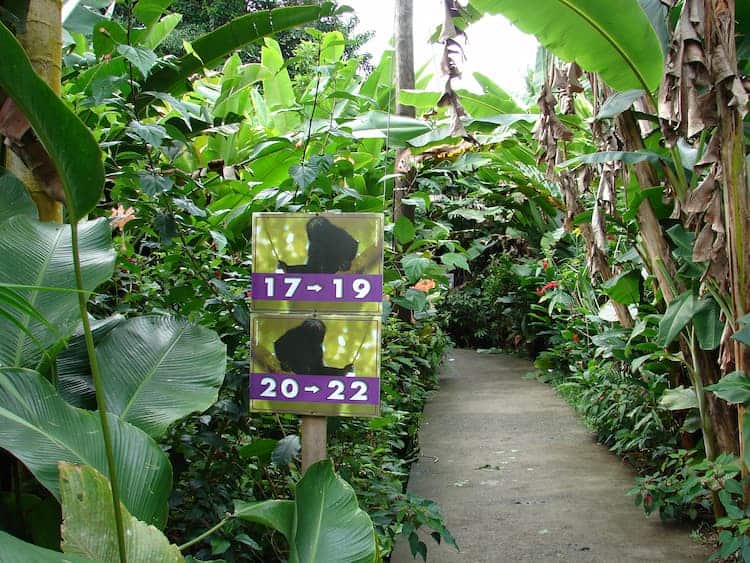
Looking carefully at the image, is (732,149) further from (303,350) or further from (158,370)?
(158,370)

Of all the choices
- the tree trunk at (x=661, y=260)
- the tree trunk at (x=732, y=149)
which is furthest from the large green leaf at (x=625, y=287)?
the tree trunk at (x=732, y=149)

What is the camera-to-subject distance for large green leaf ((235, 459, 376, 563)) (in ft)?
6.02

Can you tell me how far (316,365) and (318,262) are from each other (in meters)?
0.34

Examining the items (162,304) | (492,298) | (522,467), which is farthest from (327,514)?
(492,298)

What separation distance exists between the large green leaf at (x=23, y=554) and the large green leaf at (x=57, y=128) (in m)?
0.61

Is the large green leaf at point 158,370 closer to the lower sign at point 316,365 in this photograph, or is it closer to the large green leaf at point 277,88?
the lower sign at point 316,365

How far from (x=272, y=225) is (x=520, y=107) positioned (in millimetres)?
3591

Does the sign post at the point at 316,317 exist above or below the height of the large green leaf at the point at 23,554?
above

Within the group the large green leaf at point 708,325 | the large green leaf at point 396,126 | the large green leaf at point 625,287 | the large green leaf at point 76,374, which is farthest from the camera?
the large green leaf at point 396,126

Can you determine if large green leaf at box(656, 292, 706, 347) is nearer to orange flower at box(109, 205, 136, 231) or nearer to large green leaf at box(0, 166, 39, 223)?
orange flower at box(109, 205, 136, 231)

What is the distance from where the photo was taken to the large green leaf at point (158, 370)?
1.89 m

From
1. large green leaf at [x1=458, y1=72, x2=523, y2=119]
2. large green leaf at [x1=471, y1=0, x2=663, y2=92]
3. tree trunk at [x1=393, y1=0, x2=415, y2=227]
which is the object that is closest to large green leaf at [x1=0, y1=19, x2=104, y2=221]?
large green leaf at [x1=471, y1=0, x2=663, y2=92]

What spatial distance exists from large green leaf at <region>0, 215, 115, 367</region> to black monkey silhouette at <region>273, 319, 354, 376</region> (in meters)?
0.72

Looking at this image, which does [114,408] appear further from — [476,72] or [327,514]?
[476,72]
